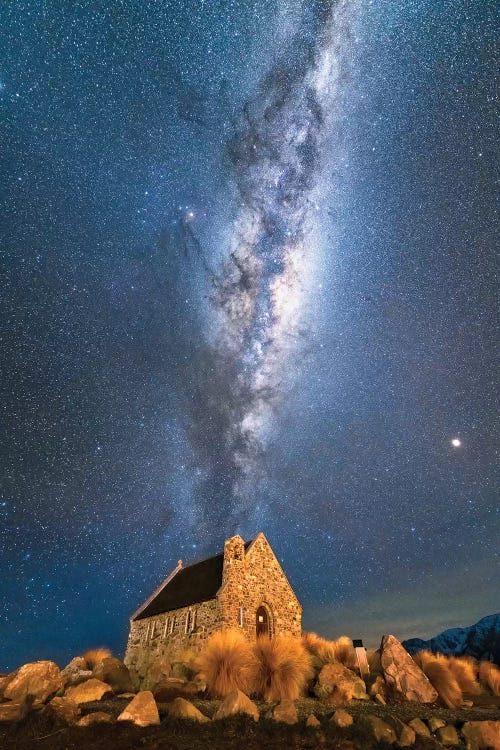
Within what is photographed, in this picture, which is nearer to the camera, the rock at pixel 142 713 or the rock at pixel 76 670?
the rock at pixel 142 713

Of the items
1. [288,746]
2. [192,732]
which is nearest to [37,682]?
[192,732]

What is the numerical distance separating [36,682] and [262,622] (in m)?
15.0

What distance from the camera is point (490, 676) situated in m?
20.1

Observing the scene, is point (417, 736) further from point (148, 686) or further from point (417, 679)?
point (148, 686)

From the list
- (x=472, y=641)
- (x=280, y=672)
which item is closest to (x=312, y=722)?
(x=280, y=672)

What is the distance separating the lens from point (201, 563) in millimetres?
33562

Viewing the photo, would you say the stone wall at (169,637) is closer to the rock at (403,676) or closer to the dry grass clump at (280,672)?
the dry grass clump at (280,672)

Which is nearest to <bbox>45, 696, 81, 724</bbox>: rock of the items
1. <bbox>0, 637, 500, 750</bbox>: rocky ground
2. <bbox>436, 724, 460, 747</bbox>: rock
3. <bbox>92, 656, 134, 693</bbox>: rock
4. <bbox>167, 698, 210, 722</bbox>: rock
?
<bbox>0, 637, 500, 750</bbox>: rocky ground

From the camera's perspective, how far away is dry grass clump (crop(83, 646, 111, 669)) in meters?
24.6

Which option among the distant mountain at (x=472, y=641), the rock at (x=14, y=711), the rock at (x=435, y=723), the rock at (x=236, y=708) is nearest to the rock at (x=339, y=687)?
the rock at (x=435, y=723)

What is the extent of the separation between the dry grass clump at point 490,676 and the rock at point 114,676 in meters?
17.9

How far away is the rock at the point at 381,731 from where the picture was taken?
10.7 meters

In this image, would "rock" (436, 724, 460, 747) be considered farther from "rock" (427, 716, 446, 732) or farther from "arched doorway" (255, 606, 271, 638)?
"arched doorway" (255, 606, 271, 638)

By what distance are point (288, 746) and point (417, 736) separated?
4.37 m
